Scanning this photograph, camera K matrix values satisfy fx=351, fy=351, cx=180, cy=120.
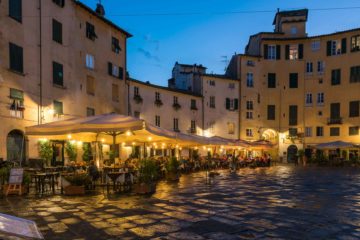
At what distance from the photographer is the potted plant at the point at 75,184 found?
1135 cm

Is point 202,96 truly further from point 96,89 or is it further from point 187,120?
point 96,89

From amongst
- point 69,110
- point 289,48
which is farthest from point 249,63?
point 69,110

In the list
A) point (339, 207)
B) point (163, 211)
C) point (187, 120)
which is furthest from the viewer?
point (187, 120)

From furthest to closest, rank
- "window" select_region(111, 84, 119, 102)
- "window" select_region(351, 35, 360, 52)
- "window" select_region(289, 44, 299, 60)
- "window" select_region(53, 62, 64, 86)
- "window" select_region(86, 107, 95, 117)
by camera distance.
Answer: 1. "window" select_region(289, 44, 299, 60)
2. "window" select_region(351, 35, 360, 52)
3. "window" select_region(111, 84, 119, 102)
4. "window" select_region(86, 107, 95, 117)
5. "window" select_region(53, 62, 64, 86)

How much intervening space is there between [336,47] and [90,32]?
32028 millimetres

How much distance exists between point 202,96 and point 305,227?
37340 millimetres

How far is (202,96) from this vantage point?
4403cm

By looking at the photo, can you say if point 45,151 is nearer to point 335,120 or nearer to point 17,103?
point 17,103

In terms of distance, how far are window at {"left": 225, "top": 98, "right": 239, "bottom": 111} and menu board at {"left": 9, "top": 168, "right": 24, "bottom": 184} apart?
36.5 meters

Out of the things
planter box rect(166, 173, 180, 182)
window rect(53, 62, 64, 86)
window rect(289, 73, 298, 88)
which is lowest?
planter box rect(166, 173, 180, 182)

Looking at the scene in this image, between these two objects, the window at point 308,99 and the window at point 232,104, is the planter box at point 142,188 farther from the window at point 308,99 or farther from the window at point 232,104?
the window at point 308,99

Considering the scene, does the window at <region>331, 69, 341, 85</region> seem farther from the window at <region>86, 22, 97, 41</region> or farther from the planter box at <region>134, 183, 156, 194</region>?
the planter box at <region>134, 183, 156, 194</region>

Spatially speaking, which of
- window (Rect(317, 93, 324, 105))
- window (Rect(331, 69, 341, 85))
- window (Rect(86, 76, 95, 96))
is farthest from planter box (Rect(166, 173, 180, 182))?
window (Rect(331, 69, 341, 85))

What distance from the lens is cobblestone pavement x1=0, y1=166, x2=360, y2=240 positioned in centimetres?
648
